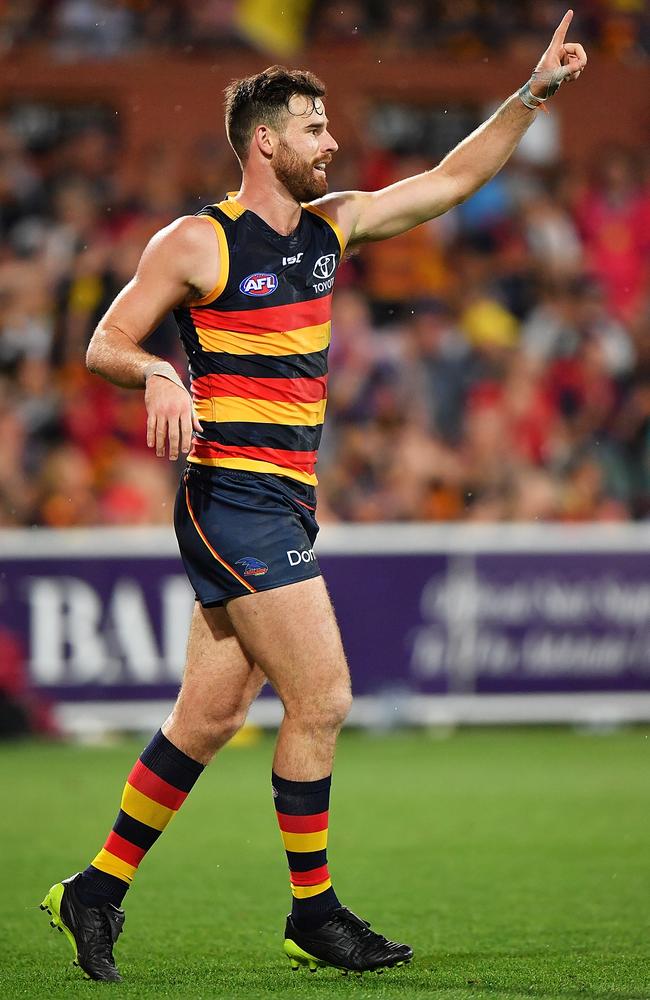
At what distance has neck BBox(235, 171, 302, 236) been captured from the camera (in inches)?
188

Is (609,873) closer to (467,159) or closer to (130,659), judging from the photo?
(467,159)

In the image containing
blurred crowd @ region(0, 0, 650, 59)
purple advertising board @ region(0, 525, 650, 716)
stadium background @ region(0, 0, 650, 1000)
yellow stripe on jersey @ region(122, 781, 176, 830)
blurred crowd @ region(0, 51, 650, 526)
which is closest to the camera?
yellow stripe on jersey @ region(122, 781, 176, 830)

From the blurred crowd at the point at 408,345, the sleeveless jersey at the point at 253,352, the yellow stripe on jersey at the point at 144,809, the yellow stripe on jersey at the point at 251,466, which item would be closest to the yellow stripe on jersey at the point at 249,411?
the sleeveless jersey at the point at 253,352

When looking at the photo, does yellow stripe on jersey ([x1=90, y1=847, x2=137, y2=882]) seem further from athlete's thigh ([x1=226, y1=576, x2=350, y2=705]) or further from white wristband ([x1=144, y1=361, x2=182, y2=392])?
white wristband ([x1=144, y1=361, x2=182, y2=392])

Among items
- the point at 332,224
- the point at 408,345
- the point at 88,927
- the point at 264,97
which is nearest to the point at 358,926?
the point at 88,927

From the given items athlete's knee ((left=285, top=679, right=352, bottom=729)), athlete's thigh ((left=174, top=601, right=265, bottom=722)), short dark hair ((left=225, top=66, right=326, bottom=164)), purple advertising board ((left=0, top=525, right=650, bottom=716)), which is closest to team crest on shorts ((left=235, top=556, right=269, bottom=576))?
athlete's thigh ((left=174, top=601, right=265, bottom=722))

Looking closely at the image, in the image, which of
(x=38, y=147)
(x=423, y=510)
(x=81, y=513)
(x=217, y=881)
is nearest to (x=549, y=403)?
(x=423, y=510)

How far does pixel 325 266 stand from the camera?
484cm

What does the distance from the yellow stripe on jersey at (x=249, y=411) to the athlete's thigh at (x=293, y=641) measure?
49cm

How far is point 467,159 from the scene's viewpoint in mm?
5020

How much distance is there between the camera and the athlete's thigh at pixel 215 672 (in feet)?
15.3

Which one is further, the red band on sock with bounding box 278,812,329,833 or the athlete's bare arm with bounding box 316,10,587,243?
the athlete's bare arm with bounding box 316,10,587,243

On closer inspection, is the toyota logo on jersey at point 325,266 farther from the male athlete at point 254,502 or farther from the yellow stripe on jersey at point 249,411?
the yellow stripe on jersey at point 249,411

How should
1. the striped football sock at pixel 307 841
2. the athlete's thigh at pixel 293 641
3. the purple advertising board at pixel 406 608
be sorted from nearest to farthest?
1. the athlete's thigh at pixel 293 641
2. the striped football sock at pixel 307 841
3. the purple advertising board at pixel 406 608
